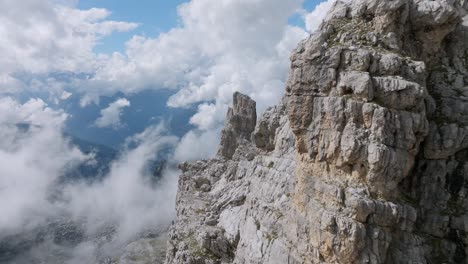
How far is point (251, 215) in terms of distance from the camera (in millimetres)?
70562

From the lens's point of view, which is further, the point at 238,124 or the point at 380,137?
the point at 238,124

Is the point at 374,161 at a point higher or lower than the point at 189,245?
higher

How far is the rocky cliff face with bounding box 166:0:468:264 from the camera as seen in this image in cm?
4200

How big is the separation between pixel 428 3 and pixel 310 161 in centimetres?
2531

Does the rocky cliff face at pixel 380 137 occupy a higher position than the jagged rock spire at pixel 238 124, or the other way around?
the jagged rock spire at pixel 238 124

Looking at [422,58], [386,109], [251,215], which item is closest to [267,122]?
[251,215]

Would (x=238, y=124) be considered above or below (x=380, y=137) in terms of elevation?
above

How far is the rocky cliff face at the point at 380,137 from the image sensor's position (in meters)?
→ 42.0

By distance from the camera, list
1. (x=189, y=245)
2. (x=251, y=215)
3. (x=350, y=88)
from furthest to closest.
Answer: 1. (x=189, y=245)
2. (x=251, y=215)
3. (x=350, y=88)

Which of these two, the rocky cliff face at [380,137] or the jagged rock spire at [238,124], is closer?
the rocky cliff face at [380,137]

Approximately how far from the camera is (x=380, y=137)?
137 ft

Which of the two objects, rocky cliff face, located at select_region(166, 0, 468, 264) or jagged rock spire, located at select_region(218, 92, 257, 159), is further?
jagged rock spire, located at select_region(218, 92, 257, 159)

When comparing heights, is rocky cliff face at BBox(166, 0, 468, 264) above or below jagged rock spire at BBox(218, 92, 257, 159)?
below

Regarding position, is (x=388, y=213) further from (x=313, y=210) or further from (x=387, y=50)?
(x=387, y=50)
